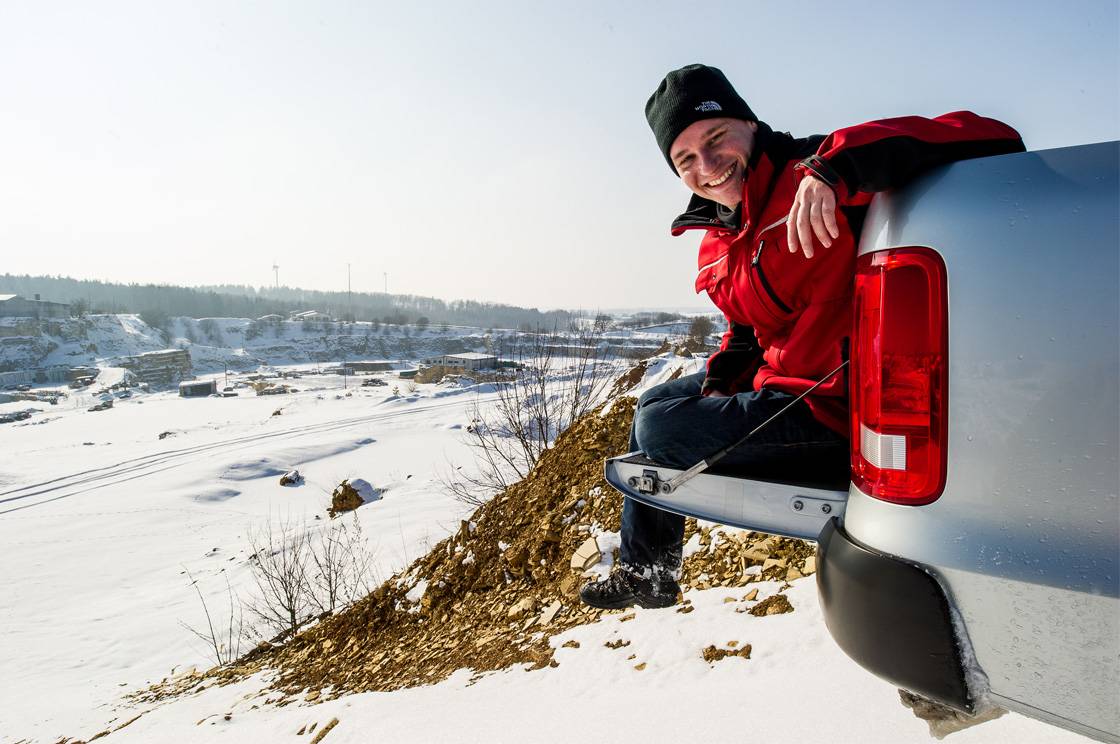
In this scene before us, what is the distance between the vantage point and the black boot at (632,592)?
7.71ft

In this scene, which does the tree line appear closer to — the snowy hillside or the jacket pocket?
the snowy hillside

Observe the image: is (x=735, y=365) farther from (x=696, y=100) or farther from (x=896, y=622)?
(x=896, y=622)

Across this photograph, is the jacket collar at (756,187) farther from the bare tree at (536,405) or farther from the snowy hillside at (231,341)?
the snowy hillside at (231,341)

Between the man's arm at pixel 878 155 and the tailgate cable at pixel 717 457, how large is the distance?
1.24 ft

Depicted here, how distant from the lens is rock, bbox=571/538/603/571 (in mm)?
4348

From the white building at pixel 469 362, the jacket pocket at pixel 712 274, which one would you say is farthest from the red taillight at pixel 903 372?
the white building at pixel 469 362

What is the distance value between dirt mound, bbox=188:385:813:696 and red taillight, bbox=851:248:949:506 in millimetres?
1580

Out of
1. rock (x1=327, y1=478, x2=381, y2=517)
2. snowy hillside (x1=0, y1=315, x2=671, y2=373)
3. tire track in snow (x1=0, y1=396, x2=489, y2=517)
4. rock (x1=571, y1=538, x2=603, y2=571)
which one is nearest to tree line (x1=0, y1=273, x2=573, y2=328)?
snowy hillside (x1=0, y1=315, x2=671, y2=373)

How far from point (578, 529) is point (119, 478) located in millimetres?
33827

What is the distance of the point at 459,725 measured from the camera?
2490 mm

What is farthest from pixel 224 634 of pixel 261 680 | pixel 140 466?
pixel 140 466

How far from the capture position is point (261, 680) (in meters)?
5.45

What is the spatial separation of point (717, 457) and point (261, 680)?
224 inches

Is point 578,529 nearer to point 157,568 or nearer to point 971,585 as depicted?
point 971,585
